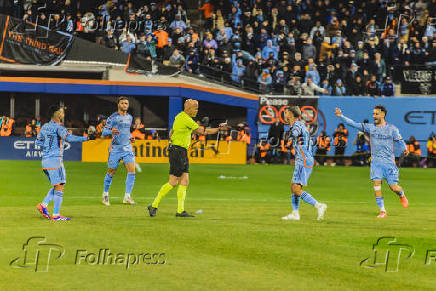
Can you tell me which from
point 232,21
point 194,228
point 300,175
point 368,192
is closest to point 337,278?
point 194,228

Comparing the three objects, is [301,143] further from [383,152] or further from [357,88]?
[357,88]

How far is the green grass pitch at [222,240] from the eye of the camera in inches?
336

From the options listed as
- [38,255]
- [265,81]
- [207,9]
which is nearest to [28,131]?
[265,81]

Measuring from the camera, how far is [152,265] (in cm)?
931

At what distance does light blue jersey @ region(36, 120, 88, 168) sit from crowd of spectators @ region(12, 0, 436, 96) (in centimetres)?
2332

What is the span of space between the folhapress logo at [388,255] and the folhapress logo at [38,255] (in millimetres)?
3833

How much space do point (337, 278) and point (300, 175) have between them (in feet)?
17.5

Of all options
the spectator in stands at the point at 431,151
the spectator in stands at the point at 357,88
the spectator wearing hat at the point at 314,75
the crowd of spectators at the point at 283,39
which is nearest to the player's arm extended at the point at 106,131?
the crowd of spectators at the point at 283,39

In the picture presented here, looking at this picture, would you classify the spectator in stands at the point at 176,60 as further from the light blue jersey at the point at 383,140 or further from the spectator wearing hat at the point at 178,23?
the light blue jersey at the point at 383,140

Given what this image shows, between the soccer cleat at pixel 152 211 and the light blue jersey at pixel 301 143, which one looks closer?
the light blue jersey at pixel 301 143

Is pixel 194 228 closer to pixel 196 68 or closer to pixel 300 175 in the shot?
pixel 300 175

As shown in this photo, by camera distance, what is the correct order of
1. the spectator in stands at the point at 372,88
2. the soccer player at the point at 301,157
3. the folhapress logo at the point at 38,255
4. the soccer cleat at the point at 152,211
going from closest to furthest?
1. the folhapress logo at the point at 38,255
2. the soccer player at the point at 301,157
3. the soccer cleat at the point at 152,211
4. the spectator in stands at the point at 372,88

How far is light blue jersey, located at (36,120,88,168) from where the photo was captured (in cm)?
1352

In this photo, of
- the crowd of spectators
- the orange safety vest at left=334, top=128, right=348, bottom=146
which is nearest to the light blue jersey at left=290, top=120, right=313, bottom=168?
the orange safety vest at left=334, top=128, right=348, bottom=146
